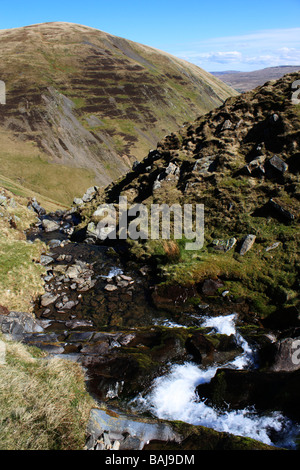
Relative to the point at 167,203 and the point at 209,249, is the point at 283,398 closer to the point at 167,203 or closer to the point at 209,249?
the point at 209,249

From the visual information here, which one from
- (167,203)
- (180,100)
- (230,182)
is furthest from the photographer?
(180,100)

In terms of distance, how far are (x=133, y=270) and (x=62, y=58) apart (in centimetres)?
18027

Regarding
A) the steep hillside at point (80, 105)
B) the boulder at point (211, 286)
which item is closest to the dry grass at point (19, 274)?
the boulder at point (211, 286)

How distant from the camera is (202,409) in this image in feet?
39.8

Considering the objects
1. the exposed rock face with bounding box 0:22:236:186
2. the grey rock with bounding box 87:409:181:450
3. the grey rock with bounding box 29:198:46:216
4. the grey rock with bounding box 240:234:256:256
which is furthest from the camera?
the exposed rock face with bounding box 0:22:236:186

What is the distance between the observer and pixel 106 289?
24.1 metres

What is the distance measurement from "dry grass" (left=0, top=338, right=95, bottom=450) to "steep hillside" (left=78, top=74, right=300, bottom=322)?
13.6 m

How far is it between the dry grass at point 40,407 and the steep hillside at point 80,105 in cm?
6667

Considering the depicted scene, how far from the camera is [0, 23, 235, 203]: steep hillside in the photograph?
92.6 metres

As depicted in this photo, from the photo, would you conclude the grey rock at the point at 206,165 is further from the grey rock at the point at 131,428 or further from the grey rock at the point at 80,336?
the grey rock at the point at 131,428

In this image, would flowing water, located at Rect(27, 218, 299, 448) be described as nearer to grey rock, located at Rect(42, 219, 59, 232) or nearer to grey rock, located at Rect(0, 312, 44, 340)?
grey rock, located at Rect(0, 312, 44, 340)

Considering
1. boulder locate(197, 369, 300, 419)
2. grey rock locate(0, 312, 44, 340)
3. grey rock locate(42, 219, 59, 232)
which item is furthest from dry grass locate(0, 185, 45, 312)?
boulder locate(197, 369, 300, 419)

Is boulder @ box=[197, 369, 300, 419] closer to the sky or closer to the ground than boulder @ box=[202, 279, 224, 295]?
closer to the sky

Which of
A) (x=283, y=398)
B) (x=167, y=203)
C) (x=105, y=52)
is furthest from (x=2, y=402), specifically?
(x=105, y=52)
